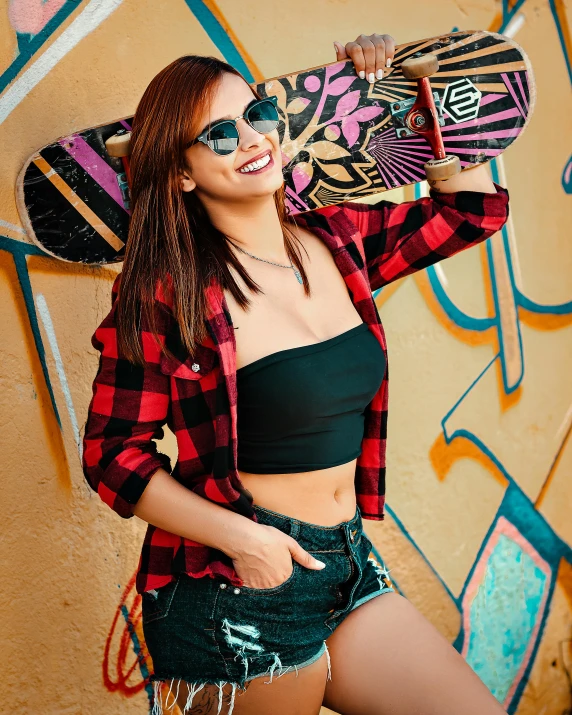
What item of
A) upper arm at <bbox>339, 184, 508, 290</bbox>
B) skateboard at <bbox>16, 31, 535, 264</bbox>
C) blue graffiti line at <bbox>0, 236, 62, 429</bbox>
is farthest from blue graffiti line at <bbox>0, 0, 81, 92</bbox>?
upper arm at <bbox>339, 184, 508, 290</bbox>

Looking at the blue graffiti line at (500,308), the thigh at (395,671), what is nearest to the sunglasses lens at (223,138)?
the thigh at (395,671)

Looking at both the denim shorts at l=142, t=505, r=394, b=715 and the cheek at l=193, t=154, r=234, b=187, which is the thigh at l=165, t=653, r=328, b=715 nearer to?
the denim shorts at l=142, t=505, r=394, b=715

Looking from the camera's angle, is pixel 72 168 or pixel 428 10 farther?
pixel 428 10

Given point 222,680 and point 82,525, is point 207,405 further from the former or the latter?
point 82,525

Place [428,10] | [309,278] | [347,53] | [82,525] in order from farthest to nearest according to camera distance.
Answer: [428,10]
[82,525]
[347,53]
[309,278]

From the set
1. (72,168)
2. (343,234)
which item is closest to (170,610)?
(343,234)

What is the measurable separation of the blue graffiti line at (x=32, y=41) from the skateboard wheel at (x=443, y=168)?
45.1 inches

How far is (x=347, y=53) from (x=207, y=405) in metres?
1.00

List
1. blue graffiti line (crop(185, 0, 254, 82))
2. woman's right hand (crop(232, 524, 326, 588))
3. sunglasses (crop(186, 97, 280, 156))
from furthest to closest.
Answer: blue graffiti line (crop(185, 0, 254, 82)), sunglasses (crop(186, 97, 280, 156)), woman's right hand (crop(232, 524, 326, 588))

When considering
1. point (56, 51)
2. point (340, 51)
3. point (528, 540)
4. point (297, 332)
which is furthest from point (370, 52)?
point (528, 540)

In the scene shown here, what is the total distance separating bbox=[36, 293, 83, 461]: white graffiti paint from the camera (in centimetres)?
247

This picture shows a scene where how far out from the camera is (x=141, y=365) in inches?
71.6

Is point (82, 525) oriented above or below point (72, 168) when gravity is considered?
below

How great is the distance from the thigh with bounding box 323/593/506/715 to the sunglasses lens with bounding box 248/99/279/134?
110cm
